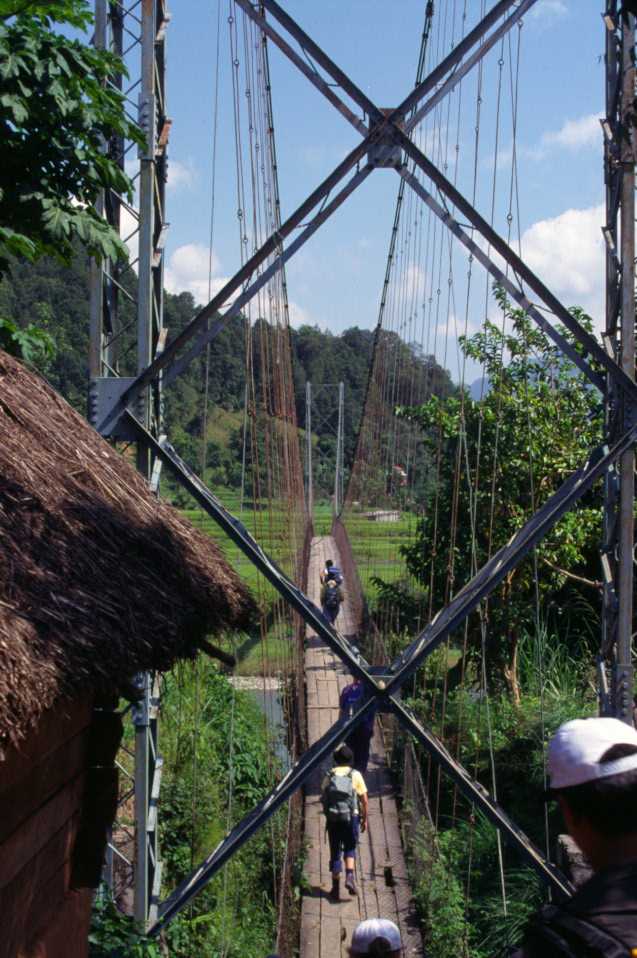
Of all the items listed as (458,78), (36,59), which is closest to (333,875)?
(458,78)

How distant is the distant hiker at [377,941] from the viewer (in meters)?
2.51

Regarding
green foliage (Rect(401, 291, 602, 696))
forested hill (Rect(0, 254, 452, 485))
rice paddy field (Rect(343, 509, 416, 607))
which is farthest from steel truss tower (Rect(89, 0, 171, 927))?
forested hill (Rect(0, 254, 452, 485))

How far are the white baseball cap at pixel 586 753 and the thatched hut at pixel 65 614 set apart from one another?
0.92 meters

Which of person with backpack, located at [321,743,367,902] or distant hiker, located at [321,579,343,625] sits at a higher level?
distant hiker, located at [321,579,343,625]

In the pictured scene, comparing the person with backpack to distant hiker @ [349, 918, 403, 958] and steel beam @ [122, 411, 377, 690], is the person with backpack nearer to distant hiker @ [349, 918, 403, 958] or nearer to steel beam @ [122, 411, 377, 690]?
steel beam @ [122, 411, 377, 690]

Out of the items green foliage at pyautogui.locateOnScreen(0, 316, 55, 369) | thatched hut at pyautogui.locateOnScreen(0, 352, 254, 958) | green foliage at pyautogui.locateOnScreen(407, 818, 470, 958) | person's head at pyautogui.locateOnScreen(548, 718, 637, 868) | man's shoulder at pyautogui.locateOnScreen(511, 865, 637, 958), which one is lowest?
green foliage at pyautogui.locateOnScreen(407, 818, 470, 958)

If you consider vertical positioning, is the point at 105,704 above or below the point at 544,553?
below

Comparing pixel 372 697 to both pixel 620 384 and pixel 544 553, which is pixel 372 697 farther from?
pixel 544 553

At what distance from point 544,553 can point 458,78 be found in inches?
226

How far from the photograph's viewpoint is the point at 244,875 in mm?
7211

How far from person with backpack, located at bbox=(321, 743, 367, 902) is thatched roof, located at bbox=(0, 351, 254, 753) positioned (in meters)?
3.36

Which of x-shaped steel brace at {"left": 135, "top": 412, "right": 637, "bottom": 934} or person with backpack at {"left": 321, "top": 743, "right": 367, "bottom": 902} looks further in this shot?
person with backpack at {"left": 321, "top": 743, "right": 367, "bottom": 902}

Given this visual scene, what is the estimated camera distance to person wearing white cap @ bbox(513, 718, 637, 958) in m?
1.08

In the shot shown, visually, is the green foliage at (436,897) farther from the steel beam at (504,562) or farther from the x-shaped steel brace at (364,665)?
the steel beam at (504,562)
